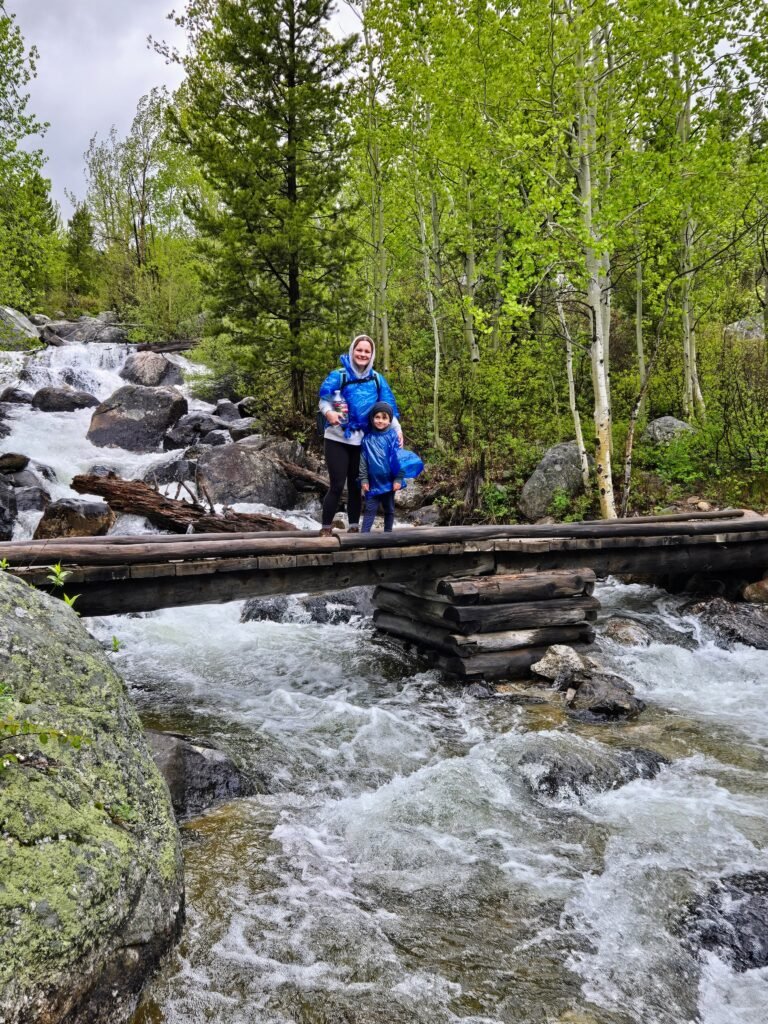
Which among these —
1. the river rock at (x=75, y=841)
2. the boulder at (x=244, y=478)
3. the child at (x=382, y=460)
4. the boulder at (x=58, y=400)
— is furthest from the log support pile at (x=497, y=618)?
the boulder at (x=58, y=400)

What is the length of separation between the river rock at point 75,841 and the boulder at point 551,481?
11.3 metres

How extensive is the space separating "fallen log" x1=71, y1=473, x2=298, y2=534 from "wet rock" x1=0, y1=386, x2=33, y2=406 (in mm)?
10082

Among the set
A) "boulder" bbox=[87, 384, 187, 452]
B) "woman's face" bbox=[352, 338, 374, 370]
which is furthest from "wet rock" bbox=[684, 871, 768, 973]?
"boulder" bbox=[87, 384, 187, 452]

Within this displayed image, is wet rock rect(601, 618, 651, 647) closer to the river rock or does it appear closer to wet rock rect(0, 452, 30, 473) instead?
the river rock

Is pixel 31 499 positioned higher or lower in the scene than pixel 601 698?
higher

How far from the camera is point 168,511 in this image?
10.6m

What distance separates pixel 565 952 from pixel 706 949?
693 mm

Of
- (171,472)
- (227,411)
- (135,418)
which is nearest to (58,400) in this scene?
(135,418)

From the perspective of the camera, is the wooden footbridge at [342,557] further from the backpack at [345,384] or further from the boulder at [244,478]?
the boulder at [244,478]

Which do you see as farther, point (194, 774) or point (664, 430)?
point (664, 430)

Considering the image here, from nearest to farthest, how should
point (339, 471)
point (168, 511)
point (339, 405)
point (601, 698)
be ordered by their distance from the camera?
point (601, 698) → point (339, 405) → point (339, 471) → point (168, 511)

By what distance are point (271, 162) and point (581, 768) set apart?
16.1 meters

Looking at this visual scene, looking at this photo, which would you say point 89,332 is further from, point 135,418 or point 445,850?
point 445,850

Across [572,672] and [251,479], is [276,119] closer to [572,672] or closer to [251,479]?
[251,479]
